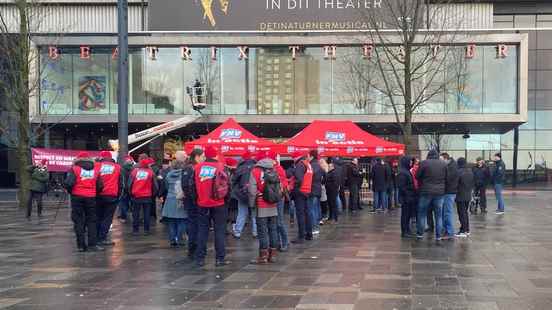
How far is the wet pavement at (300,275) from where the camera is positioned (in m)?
6.52

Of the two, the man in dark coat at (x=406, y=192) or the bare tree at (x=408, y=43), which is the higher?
the bare tree at (x=408, y=43)

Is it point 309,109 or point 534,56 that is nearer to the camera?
point 309,109

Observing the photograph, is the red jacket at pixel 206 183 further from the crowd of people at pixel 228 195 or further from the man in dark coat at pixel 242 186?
the man in dark coat at pixel 242 186

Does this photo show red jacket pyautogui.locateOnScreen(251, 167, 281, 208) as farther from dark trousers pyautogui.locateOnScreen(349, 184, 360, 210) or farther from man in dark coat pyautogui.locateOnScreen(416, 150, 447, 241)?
dark trousers pyautogui.locateOnScreen(349, 184, 360, 210)

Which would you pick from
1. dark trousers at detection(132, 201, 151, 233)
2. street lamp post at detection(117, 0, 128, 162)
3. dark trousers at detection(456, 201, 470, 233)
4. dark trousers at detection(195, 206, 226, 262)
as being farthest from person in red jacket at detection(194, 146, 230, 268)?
dark trousers at detection(456, 201, 470, 233)

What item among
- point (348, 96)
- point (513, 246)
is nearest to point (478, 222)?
point (513, 246)

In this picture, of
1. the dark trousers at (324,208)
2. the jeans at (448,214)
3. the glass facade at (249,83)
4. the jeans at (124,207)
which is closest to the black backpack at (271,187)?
the jeans at (448,214)

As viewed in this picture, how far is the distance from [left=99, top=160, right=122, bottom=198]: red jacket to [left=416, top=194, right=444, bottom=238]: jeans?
585cm

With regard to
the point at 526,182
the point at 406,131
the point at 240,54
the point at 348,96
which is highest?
the point at 240,54

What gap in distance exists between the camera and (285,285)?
7.35 metres

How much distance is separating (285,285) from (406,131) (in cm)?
1439

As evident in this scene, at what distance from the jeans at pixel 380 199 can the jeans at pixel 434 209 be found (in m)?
6.81

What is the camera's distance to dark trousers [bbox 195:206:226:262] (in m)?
8.65

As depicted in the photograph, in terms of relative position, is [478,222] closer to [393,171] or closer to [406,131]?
[393,171]
